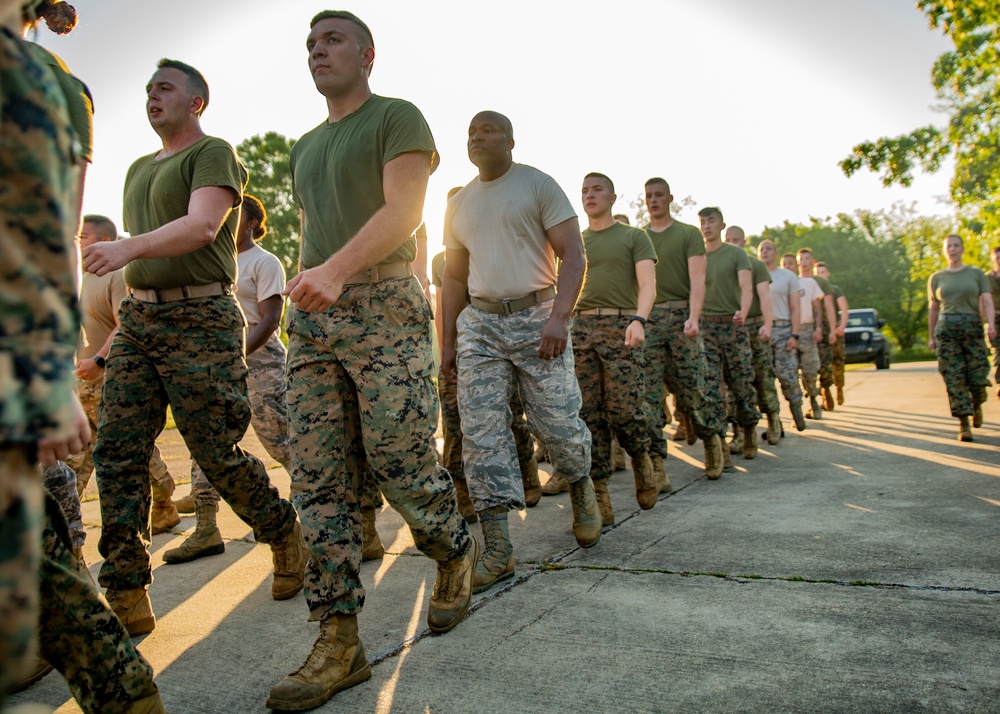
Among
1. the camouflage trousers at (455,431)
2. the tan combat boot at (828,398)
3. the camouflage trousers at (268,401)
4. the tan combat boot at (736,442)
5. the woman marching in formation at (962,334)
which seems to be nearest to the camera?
the camouflage trousers at (268,401)

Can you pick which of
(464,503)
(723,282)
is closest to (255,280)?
(464,503)

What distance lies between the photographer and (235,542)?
499 centimetres

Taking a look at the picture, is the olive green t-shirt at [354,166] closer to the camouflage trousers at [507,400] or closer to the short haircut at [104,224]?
the camouflage trousers at [507,400]

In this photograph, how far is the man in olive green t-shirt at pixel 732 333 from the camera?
25.4 feet

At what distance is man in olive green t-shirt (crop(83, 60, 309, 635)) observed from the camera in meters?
3.29

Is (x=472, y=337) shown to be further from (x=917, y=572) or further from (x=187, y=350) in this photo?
(x=917, y=572)

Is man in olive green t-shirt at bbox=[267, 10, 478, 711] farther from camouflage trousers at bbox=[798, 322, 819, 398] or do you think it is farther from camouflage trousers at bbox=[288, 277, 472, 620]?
camouflage trousers at bbox=[798, 322, 819, 398]

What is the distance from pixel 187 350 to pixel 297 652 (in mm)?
1290

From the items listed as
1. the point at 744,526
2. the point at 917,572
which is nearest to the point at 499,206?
the point at 744,526

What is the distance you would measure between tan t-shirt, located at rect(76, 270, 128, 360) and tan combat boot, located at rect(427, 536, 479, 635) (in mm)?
3005

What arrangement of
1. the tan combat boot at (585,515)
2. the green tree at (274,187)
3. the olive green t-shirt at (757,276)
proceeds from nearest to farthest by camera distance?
1. the tan combat boot at (585,515)
2. the olive green t-shirt at (757,276)
3. the green tree at (274,187)

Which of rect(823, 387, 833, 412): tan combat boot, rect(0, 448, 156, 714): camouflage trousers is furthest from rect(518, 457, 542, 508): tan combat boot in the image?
rect(823, 387, 833, 412): tan combat boot

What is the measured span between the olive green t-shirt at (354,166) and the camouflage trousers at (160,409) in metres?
0.66

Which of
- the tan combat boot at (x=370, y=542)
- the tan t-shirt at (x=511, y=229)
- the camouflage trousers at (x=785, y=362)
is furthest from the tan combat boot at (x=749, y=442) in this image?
the tan combat boot at (x=370, y=542)
